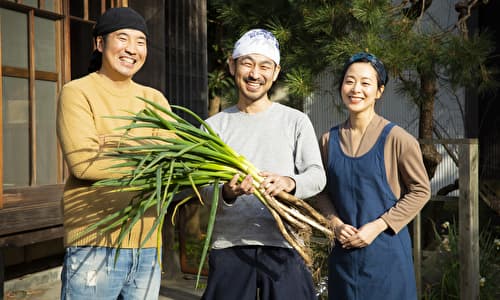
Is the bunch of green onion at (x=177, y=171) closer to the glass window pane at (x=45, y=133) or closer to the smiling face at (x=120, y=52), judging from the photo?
the smiling face at (x=120, y=52)

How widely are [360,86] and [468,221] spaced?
5.53 ft

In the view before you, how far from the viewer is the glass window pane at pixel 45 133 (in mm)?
3490

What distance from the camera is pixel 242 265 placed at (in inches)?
68.9

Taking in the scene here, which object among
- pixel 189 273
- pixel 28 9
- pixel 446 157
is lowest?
pixel 189 273

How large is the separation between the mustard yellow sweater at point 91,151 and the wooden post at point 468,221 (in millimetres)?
2070

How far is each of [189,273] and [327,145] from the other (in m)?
3.27

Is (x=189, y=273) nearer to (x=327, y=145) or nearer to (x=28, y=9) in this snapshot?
(x=28, y=9)

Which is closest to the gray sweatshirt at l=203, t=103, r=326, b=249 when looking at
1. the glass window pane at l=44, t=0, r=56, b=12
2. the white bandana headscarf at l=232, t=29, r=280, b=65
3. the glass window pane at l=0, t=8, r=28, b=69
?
the white bandana headscarf at l=232, t=29, r=280, b=65

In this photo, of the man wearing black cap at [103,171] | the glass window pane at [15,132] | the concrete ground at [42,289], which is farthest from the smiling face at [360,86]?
the concrete ground at [42,289]

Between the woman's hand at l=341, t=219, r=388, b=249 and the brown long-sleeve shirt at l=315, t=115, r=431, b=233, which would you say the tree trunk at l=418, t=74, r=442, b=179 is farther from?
the woman's hand at l=341, t=219, r=388, b=249

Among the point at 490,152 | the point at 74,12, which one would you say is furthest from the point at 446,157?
the point at 74,12

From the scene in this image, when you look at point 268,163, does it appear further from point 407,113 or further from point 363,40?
point 407,113

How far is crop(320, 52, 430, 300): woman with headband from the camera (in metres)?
1.92

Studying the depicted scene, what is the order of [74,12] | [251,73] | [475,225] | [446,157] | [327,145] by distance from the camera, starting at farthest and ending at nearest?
1. [446,157]
2. [74,12]
3. [475,225]
4. [327,145]
5. [251,73]
